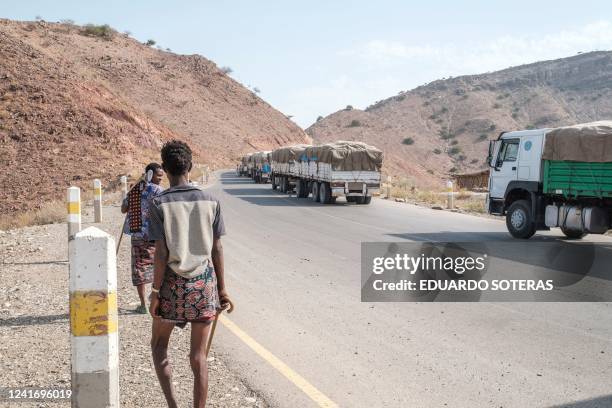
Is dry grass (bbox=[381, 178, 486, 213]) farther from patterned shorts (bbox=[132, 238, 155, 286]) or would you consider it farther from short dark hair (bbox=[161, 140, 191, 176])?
short dark hair (bbox=[161, 140, 191, 176])

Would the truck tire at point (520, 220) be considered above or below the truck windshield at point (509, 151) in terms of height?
below

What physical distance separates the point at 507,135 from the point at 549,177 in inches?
74.7

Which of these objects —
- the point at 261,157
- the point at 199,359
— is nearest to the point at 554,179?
the point at 199,359

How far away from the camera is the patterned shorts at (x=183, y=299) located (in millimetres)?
3947

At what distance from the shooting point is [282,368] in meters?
5.44

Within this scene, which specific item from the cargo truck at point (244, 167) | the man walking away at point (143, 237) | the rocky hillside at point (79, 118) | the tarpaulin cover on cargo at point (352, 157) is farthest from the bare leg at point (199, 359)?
the cargo truck at point (244, 167)

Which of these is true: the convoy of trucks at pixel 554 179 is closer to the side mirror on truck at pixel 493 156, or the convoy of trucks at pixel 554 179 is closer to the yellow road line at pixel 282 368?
the side mirror on truck at pixel 493 156

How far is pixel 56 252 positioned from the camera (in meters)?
11.6

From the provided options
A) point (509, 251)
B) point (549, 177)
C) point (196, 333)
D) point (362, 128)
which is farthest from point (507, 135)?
point (362, 128)

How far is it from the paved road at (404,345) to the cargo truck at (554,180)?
5.37 m

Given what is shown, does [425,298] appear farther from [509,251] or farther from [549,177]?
[549,177]

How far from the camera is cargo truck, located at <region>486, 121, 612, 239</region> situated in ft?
41.7

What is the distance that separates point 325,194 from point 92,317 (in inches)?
831

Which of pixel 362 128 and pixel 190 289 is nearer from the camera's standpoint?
pixel 190 289
